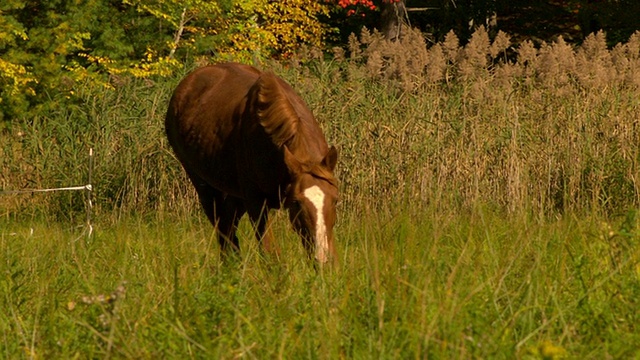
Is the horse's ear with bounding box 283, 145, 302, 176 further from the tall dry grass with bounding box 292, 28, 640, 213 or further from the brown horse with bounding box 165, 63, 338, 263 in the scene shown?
the tall dry grass with bounding box 292, 28, 640, 213

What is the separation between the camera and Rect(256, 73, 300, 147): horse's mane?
7465 mm

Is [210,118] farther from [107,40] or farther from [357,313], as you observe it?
[107,40]

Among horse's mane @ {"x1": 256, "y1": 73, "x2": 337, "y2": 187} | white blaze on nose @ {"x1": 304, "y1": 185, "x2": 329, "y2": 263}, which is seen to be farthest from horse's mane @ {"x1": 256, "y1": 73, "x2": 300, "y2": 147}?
white blaze on nose @ {"x1": 304, "y1": 185, "x2": 329, "y2": 263}

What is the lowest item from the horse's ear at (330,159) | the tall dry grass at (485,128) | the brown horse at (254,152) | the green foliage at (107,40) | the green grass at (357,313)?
the green foliage at (107,40)

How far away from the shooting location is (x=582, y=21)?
111ft

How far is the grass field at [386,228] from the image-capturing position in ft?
13.9

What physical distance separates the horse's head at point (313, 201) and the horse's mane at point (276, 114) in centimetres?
38

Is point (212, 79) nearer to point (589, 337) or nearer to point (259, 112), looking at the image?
point (259, 112)

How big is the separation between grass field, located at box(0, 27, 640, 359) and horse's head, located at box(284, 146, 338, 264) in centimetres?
16

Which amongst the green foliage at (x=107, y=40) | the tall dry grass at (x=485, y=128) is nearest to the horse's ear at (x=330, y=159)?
the tall dry grass at (x=485, y=128)

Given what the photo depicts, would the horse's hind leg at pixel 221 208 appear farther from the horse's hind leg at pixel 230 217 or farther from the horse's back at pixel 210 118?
the horse's back at pixel 210 118

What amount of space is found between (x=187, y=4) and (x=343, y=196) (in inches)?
496

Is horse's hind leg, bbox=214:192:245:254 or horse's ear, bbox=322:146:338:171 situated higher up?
horse's ear, bbox=322:146:338:171

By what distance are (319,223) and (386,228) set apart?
419 mm
